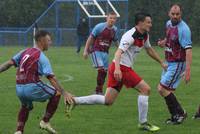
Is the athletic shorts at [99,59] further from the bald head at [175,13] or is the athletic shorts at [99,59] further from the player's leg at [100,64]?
the bald head at [175,13]

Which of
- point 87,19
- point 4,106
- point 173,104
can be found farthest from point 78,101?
point 87,19

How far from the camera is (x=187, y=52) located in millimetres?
10617

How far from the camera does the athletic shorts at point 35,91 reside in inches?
360

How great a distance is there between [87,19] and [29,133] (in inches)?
1302

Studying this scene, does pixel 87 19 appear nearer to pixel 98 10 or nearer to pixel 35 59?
pixel 98 10

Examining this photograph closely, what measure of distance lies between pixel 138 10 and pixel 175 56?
42.9 m

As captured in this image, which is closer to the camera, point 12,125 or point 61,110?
point 12,125

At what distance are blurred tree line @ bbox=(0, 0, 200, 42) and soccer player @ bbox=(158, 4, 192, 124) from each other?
40.5 m

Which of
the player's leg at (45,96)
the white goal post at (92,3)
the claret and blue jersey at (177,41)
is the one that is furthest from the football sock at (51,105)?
the white goal post at (92,3)

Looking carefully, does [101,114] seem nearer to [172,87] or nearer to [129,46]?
[172,87]

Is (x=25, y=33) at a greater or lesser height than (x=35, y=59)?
lesser

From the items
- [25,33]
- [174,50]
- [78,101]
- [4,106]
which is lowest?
[25,33]

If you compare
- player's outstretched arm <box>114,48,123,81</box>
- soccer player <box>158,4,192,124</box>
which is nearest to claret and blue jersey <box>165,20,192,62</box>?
soccer player <box>158,4,192,124</box>

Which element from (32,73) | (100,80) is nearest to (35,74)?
(32,73)
